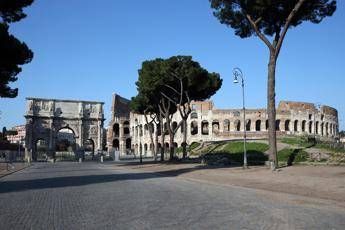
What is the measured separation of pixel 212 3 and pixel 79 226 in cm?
2329

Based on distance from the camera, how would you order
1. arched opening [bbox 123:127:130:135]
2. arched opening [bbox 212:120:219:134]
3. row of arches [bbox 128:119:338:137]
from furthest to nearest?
arched opening [bbox 123:127:130:135] < arched opening [bbox 212:120:219:134] < row of arches [bbox 128:119:338:137]

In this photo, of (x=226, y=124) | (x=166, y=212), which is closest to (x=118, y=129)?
(x=226, y=124)

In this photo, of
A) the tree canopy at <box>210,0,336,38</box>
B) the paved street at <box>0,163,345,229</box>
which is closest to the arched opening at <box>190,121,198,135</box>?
the tree canopy at <box>210,0,336,38</box>

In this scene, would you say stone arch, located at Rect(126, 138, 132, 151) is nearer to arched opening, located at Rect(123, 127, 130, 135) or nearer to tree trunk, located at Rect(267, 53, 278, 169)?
arched opening, located at Rect(123, 127, 130, 135)

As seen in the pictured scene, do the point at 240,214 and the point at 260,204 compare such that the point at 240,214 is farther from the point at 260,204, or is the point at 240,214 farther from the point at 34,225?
the point at 34,225

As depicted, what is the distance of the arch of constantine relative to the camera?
3420 inches

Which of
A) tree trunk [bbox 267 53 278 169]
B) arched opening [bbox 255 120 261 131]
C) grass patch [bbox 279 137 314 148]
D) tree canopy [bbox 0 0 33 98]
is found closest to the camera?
tree canopy [bbox 0 0 33 98]

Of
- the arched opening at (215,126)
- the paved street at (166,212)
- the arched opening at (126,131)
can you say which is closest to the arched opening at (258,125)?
the arched opening at (215,126)

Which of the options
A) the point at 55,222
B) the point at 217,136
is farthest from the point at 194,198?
the point at 217,136

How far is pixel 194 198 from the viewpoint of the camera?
45.3ft

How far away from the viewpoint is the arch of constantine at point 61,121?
86875mm

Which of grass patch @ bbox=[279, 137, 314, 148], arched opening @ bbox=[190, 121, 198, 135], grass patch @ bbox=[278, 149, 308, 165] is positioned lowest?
grass patch @ bbox=[278, 149, 308, 165]

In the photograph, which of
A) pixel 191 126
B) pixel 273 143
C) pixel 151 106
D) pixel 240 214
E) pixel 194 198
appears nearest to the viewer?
pixel 240 214

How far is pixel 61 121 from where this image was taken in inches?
3504
